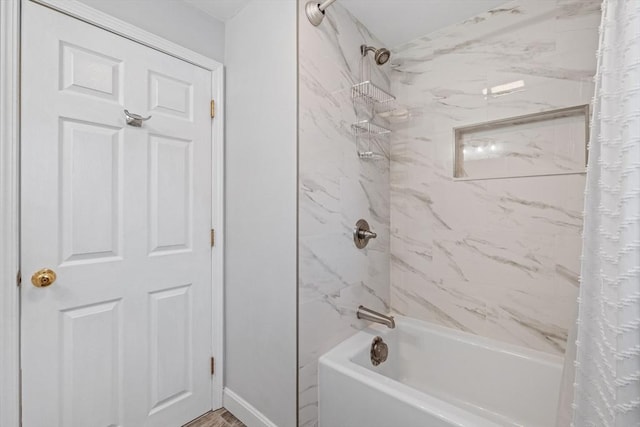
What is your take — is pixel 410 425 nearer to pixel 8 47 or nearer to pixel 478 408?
pixel 478 408

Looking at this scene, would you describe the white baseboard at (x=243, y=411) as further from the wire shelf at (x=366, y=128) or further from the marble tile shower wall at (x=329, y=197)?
the wire shelf at (x=366, y=128)

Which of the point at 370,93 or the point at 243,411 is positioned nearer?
the point at 243,411

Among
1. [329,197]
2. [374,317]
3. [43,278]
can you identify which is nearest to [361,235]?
[329,197]

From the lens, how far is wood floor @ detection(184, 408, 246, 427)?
1629 millimetres

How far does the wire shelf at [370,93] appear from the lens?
1.72 metres

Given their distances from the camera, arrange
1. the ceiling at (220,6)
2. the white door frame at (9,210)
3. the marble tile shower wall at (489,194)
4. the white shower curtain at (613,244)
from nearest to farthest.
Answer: the white shower curtain at (613,244), the white door frame at (9,210), the marble tile shower wall at (489,194), the ceiling at (220,6)

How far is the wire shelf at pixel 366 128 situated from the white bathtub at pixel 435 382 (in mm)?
1240

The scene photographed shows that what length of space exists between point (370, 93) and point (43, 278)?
1866 mm

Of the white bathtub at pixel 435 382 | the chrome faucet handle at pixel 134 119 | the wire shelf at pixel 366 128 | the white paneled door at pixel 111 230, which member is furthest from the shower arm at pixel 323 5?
the white bathtub at pixel 435 382

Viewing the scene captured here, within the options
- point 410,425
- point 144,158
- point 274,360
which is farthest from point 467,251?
point 144,158

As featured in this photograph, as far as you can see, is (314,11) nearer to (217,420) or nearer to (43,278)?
(43,278)

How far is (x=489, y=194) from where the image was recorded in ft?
5.60

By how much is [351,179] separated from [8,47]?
5.17 feet

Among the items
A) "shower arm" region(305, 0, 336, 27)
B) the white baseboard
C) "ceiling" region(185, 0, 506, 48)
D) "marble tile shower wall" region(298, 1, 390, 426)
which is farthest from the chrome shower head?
the white baseboard
